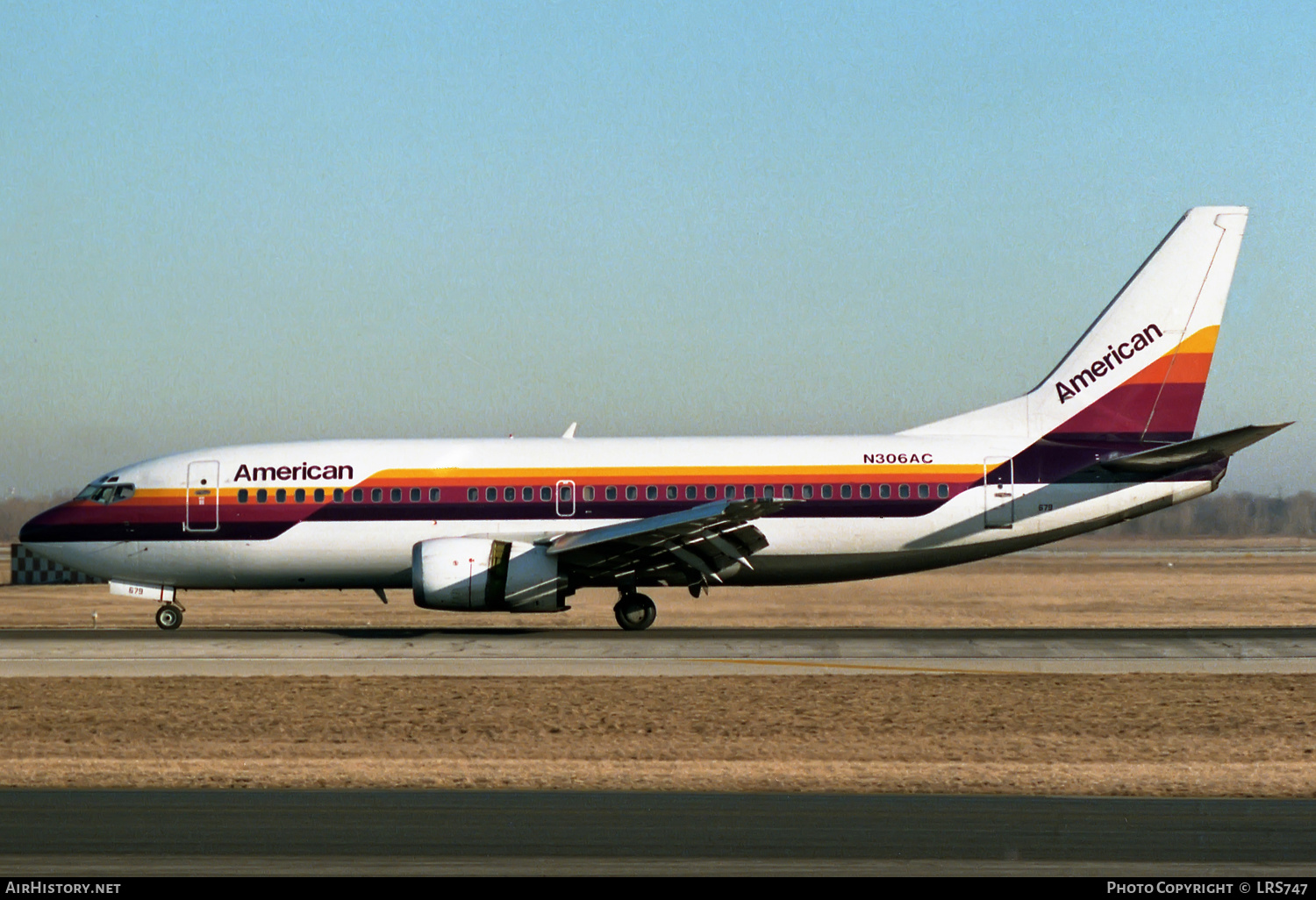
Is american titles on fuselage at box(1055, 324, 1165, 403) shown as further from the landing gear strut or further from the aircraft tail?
the landing gear strut

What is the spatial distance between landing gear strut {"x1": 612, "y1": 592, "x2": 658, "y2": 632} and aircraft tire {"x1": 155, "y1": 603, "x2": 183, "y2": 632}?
951cm

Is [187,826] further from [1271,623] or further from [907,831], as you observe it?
[1271,623]

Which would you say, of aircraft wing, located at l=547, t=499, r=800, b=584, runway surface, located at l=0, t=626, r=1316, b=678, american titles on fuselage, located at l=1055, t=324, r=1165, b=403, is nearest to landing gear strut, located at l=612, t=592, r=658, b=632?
runway surface, located at l=0, t=626, r=1316, b=678

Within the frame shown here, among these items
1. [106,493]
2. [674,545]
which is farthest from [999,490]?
[106,493]

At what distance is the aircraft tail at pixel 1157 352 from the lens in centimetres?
2939

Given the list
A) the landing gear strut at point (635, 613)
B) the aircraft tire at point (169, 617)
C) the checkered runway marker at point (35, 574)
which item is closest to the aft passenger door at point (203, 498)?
the aircraft tire at point (169, 617)

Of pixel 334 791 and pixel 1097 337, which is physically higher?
pixel 1097 337

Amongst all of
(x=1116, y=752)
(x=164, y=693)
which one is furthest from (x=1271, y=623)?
(x=164, y=693)

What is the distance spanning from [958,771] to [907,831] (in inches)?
139

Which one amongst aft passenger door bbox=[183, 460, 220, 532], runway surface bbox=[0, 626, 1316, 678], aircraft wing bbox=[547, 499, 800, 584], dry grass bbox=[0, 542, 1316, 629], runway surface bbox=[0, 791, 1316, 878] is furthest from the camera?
dry grass bbox=[0, 542, 1316, 629]

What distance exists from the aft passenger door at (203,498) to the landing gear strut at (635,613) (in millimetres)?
8779

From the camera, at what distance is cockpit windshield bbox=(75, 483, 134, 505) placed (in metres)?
30.2

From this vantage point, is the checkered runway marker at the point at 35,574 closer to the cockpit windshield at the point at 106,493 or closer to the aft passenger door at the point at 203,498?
the cockpit windshield at the point at 106,493

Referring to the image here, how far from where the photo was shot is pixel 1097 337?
29.8 m
